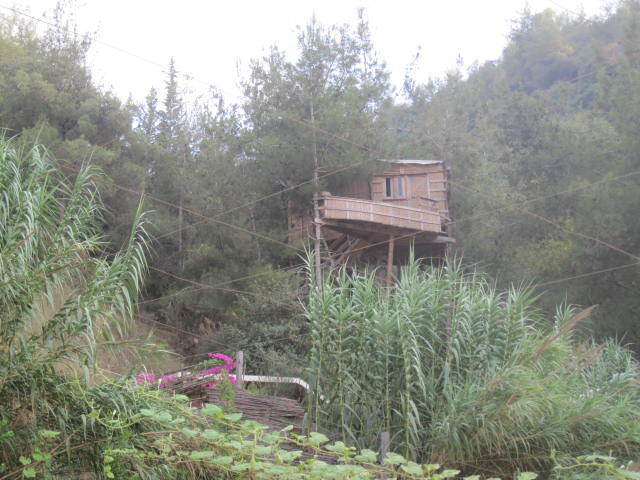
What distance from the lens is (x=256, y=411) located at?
8062 mm

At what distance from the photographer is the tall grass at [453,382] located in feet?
25.1

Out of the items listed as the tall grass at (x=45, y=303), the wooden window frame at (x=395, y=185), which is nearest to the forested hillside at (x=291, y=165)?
the wooden window frame at (x=395, y=185)

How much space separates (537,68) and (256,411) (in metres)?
39.4

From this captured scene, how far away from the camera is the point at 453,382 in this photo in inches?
323

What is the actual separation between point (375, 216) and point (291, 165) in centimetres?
373

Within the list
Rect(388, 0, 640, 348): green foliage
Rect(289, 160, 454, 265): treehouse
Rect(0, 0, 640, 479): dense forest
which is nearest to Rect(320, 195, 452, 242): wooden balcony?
Rect(289, 160, 454, 265): treehouse

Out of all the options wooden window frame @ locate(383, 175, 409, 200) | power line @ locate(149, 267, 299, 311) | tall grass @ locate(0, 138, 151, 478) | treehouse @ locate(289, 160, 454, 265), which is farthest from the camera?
wooden window frame @ locate(383, 175, 409, 200)

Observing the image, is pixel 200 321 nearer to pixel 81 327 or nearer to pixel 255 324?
pixel 255 324

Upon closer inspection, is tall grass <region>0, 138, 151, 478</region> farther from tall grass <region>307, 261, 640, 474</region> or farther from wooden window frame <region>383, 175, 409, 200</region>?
wooden window frame <region>383, 175, 409, 200</region>

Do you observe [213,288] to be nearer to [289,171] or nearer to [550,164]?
[289,171]

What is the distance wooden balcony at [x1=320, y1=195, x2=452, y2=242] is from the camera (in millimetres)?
21453

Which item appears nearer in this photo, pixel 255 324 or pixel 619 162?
pixel 255 324

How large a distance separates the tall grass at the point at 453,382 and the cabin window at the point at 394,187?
16120 mm

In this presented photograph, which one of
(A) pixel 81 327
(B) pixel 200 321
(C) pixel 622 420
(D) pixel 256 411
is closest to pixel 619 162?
(B) pixel 200 321
